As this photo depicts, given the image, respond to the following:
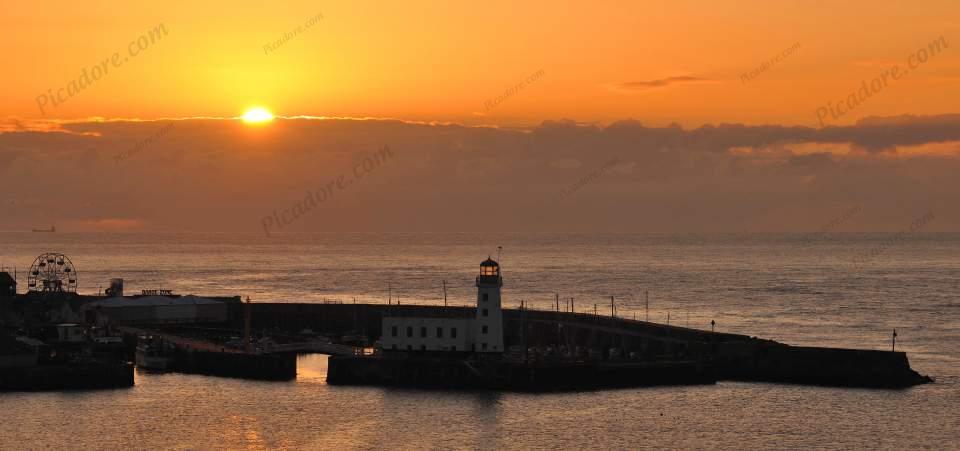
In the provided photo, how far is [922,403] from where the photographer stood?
77750mm

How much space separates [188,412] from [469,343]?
56.3 ft

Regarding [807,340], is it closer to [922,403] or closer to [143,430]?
[922,403]

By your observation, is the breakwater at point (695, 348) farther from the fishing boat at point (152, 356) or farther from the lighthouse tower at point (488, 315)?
the fishing boat at point (152, 356)

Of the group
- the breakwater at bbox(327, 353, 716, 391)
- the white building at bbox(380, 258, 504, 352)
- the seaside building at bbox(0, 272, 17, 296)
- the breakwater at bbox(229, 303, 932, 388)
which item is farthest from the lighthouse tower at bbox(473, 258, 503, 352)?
the seaside building at bbox(0, 272, 17, 296)

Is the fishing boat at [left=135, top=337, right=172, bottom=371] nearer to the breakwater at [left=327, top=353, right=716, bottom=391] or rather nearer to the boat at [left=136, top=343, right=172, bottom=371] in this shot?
the boat at [left=136, top=343, right=172, bottom=371]

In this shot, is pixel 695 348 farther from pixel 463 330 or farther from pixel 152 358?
pixel 152 358

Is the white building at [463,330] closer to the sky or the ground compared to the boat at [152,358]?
closer to the sky

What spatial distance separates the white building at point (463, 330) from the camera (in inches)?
3312

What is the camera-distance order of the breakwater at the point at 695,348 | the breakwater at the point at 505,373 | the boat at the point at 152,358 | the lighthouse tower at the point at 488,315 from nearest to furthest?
the breakwater at the point at 505,373 < the breakwater at the point at 695,348 < the lighthouse tower at the point at 488,315 < the boat at the point at 152,358

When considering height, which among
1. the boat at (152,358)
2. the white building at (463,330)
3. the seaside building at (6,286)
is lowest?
the boat at (152,358)

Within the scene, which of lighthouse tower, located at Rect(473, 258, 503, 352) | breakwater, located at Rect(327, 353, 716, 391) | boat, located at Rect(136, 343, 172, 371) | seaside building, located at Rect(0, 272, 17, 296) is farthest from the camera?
seaside building, located at Rect(0, 272, 17, 296)

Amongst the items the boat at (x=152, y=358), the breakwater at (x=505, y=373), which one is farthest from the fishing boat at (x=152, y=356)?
the breakwater at (x=505, y=373)

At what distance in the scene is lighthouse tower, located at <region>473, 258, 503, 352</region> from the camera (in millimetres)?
84062

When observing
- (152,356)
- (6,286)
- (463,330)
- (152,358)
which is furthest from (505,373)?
(6,286)
